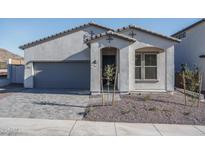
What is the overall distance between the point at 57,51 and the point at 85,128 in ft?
41.2

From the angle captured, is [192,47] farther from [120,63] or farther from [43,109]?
[43,109]

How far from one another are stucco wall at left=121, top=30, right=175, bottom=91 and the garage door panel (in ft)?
17.9

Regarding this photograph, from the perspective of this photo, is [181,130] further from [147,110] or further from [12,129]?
[12,129]

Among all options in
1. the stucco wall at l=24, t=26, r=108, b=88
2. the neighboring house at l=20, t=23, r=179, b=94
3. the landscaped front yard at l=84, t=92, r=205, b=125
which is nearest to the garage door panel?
the stucco wall at l=24, t=26, r=108, b=88

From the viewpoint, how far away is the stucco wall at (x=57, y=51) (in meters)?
18.8

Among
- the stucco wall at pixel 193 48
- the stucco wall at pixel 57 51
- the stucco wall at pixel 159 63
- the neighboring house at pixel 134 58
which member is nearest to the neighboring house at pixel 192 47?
the stucco wall at pixel 193 48

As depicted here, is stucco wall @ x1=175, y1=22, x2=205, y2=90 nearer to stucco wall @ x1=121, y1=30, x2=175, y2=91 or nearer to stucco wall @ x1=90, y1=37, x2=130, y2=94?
stucco wall @ x1=121, y1=30, x2=175, y2=91

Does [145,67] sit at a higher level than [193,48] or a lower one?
lower

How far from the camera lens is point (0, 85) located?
67.5 ft

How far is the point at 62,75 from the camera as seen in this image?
62.3 ft

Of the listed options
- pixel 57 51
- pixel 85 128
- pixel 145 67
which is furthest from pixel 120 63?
pixel 57 51

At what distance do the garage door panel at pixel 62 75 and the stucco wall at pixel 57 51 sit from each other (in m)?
0.51

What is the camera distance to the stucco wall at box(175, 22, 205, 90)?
55.8 feet
